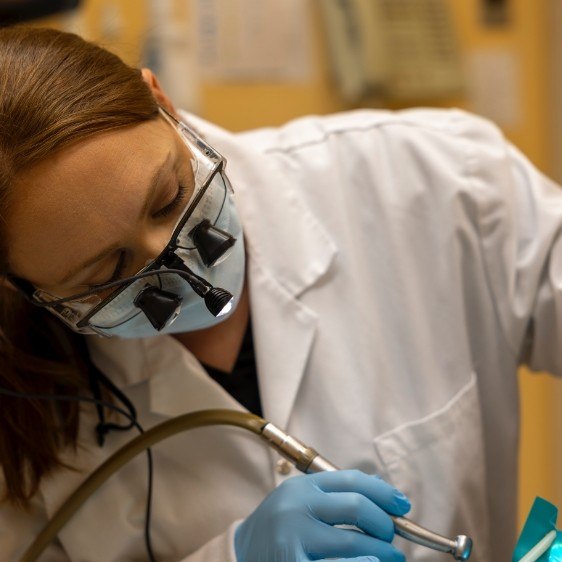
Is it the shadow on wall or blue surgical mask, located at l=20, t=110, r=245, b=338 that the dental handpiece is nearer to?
blue surgical mask, located at l=20, t=110, r=245, b=338

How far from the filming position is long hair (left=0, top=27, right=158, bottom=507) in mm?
908

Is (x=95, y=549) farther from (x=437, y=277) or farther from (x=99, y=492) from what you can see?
(x=437, y=277)

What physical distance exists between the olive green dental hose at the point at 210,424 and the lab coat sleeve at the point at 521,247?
41cm

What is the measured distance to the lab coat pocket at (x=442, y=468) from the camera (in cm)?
116

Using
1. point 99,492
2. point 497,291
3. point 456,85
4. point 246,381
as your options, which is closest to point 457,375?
point 497,291

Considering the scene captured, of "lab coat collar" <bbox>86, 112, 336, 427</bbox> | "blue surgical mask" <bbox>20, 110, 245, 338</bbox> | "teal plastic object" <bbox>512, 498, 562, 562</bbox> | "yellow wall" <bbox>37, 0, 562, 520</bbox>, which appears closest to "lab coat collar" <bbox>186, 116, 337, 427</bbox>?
"lab coat collar" <bbox>86, 112, 336, 427</bbox>

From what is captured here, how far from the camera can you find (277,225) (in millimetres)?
→ 1242

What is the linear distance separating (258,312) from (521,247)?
1.32 feet

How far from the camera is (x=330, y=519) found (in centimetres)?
95

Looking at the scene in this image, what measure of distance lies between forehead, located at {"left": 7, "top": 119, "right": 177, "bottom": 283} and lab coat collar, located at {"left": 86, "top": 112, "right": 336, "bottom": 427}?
0.86ft

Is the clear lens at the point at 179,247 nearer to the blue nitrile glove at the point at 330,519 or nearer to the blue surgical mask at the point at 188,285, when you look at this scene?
the blue surgical mask at the point at 188,285

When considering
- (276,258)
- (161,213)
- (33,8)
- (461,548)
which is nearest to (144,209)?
(161,213)

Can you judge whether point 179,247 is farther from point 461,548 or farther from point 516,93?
point 516,93

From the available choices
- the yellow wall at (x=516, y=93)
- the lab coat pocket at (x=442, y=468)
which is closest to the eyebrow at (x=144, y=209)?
the lab coat pocket at (x=442, y=468)
